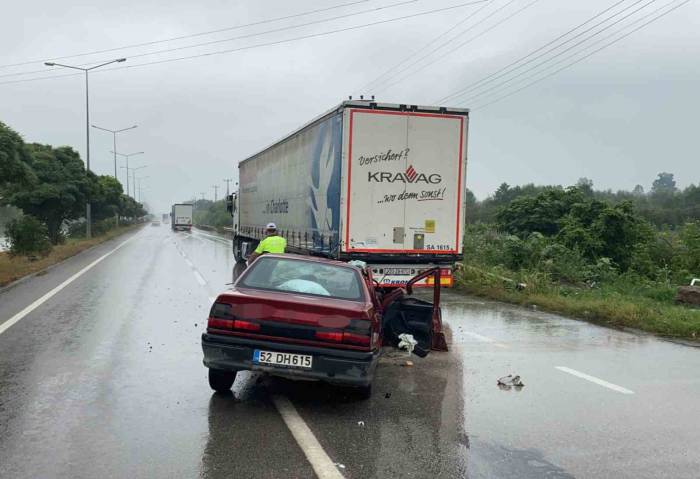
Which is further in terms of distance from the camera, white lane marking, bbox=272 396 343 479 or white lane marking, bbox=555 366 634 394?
white lane marking, bbox=555 366 634 394

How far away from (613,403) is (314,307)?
3.10m

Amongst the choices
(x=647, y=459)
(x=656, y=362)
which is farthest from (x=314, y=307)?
(x=656, y=362)

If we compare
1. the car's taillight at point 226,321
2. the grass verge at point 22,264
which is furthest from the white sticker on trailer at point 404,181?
the grass verge at point 22,264

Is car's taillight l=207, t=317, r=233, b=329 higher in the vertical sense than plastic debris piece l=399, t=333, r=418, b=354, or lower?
higher

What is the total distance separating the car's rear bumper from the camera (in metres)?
5.59

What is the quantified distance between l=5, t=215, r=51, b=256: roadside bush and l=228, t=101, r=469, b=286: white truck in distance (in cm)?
1568

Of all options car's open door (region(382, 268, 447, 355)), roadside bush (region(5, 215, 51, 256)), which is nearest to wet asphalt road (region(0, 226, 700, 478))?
car's open door (region(382, 268, 447, 355))

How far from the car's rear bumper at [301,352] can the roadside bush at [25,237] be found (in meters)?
20.4

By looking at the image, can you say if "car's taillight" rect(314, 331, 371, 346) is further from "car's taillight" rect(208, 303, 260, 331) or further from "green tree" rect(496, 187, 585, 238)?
"green tree" rect(496, 187, 585, 238)

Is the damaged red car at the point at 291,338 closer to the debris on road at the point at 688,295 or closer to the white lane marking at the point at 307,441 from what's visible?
the white lane marking at the point at 307,441

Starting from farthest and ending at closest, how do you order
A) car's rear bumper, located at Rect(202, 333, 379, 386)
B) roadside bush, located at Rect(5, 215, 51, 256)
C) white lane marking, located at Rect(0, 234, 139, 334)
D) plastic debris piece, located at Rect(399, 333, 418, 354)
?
roadside bush, located at Rect(5, 215, 51, 256) < white lane marking, located at Rect(0, 234, 139, 334) < plastic debris piece, located at Rect(399, 333, 418, 354) < car's rear bumper, located at Rect(202, 333, 379, 386)

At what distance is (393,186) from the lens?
431 inches

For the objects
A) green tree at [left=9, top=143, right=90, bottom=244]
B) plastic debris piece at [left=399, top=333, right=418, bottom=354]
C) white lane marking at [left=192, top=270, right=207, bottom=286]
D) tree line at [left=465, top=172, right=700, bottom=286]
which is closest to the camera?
plastic debris piece at [left=399, top=333, right=418, bottom=354]

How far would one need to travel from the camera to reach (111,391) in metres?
6.18
